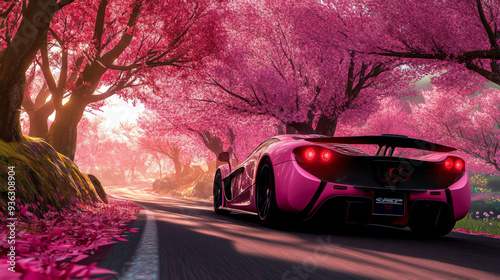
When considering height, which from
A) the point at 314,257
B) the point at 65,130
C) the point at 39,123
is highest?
the point at 39,123

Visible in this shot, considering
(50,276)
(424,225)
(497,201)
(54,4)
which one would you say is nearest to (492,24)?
(424,225)

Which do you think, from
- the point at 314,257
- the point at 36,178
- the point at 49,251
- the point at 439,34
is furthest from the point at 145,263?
the point at 439,34

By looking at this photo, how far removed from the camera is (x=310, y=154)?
4328 millimetres

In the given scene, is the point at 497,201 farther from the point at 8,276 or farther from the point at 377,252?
the point at 8,276

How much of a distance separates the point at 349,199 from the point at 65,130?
9397 mm

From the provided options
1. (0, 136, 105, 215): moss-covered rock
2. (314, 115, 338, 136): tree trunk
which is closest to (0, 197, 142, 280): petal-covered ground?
(0, 136, 105, 215): moss-covered rock

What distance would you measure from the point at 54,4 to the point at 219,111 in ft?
36.2

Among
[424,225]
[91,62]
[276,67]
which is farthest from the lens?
[276,67]

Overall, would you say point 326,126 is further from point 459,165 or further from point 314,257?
point 314,257

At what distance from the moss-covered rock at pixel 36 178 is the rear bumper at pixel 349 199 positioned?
9.53 ft

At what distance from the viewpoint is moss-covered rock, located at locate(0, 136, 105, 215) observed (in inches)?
173

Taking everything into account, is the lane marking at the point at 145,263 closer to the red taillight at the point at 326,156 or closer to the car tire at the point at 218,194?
→ the red taillight at the point at 326,156

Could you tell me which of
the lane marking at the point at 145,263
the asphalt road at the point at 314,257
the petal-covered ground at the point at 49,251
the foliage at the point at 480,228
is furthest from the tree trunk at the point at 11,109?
the foliage at the point at 480,228

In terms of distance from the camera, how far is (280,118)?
47.4 ft
